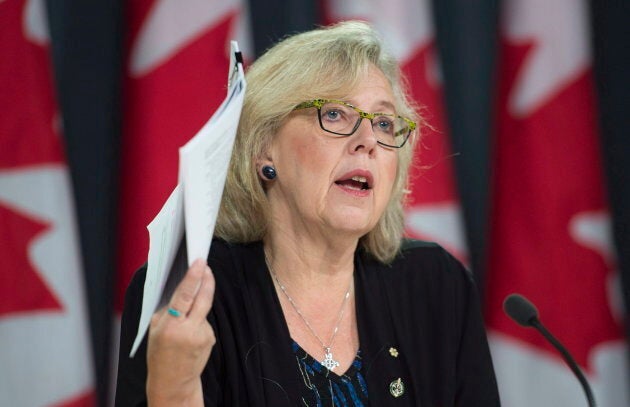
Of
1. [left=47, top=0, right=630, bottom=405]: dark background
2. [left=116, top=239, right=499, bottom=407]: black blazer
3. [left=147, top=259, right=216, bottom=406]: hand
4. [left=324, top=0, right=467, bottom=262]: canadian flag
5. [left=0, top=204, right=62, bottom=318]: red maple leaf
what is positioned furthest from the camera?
[left=324, top=0, right=467, bottom=262]: canadian flag

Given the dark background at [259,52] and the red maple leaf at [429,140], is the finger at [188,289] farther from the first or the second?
the red maple leaf at [429,140]

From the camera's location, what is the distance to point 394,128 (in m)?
1.70

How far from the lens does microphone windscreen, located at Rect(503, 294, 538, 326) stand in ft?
4.96

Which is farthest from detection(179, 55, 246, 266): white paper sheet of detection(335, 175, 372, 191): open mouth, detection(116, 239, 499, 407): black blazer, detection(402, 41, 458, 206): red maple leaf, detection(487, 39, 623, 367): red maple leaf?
detection(487, 39, 623, 367): red maple leaf

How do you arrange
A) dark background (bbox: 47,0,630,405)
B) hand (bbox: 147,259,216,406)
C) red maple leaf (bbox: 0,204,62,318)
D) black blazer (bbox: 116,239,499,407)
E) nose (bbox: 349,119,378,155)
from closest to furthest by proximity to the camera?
hand (bbox: 147,259,216,406) → black blazer (bbox: 116,239,499,407) → nose (bbox: 349,119,378,155) → red maple leaf (bbox: 0,204,62,318) → dark background (bbox: 47,0,630,405)

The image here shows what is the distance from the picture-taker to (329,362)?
61.7 inches

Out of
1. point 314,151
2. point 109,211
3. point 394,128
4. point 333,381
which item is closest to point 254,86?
point 314,151

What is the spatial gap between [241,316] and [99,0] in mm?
1169

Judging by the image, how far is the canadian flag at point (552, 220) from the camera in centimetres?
240

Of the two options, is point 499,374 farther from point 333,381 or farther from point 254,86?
point 254,86

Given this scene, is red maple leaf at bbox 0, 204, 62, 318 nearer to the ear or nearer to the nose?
the ear

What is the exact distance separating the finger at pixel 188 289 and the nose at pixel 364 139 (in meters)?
0.62

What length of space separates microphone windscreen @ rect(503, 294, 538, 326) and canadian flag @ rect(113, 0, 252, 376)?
3.61ft

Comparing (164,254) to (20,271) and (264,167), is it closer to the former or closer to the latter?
(264,167)
